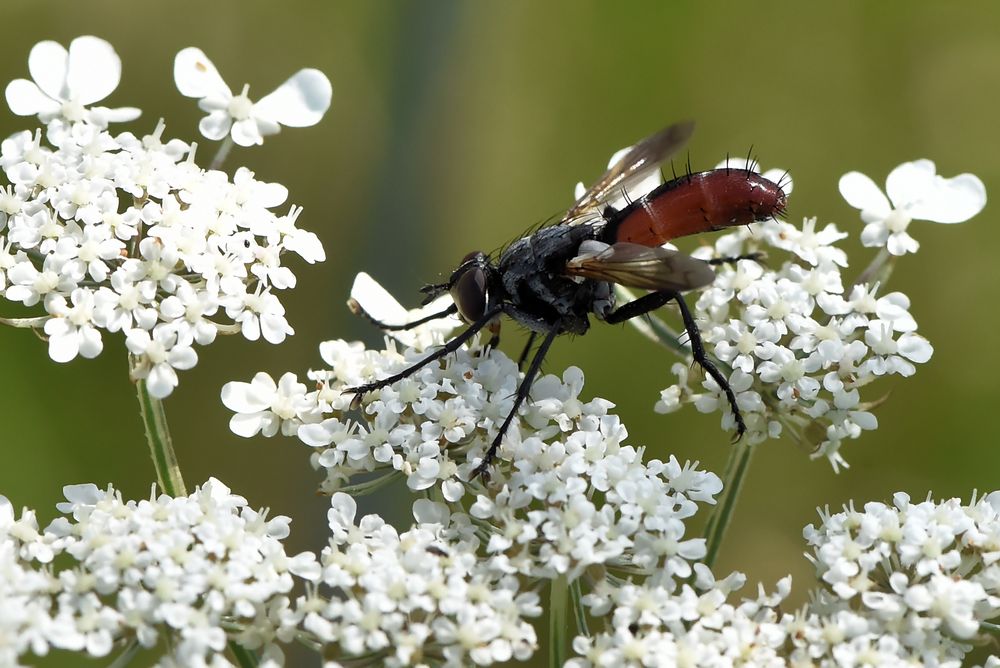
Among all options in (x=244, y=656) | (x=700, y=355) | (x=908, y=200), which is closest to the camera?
(x=244, y=656)

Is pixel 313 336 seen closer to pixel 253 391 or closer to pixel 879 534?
pixel 253 391

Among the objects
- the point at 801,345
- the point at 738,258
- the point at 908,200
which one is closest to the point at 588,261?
the point at 738,258

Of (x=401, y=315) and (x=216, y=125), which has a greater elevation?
(x=216, y=125)

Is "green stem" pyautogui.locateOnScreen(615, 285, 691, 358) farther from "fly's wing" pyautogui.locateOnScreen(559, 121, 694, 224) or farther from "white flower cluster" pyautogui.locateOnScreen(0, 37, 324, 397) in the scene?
"white flower cluster" pyautogui.locateOnScreen(0, 37, 324, 397)

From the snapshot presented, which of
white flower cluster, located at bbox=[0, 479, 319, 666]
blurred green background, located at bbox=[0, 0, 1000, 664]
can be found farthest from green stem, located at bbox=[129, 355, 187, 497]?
blurred green background, located at bbox=[0, 0, 1000, 664]

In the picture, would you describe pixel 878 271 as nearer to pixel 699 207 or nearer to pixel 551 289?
pixel 699 207
